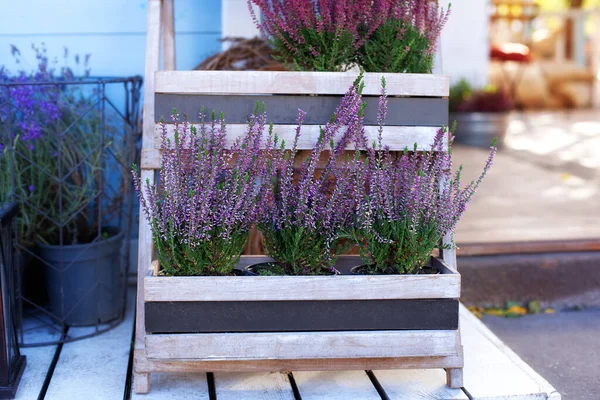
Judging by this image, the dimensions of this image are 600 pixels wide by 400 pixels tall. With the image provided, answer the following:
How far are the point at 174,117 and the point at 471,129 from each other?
197 inches

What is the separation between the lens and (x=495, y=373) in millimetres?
2162

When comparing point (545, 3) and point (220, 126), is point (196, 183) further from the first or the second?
point (545, 3)

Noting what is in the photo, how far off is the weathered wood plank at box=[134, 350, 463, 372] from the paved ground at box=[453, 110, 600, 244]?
129 centimetres

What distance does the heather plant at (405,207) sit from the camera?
196 centimetres

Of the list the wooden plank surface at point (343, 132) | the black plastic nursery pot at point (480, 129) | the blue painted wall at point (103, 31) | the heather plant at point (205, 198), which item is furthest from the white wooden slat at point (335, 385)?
the black plastic nursery pot at point (480, 129)

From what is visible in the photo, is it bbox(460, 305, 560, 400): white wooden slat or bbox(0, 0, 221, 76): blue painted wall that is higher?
bbox(0, 0, 221, 76): blue painted wall

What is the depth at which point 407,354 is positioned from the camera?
1.93 m

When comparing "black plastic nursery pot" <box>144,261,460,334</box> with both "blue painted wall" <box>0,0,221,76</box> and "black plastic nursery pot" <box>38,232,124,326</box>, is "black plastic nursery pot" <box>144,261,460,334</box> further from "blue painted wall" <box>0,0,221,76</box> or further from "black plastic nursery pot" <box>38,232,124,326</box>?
"blue painted wall" <box>0,0,221,76</box>

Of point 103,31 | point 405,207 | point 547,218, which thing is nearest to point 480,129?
point 547,218

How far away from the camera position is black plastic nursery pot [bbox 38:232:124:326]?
8.16 feet

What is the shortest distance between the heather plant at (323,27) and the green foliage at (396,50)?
1.4 inches

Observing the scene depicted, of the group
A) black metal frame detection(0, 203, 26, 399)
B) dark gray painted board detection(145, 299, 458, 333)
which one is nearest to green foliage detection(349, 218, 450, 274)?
dark gray painted board detection(145, 299, 458, 333)

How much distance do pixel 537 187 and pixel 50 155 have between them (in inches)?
120

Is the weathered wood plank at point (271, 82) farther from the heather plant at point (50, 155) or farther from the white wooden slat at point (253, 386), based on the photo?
the white wooden slat at point (253, 386)
